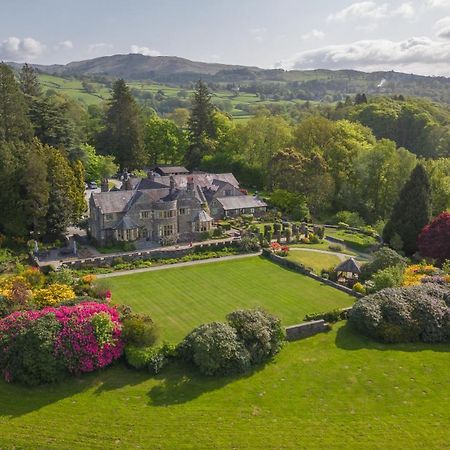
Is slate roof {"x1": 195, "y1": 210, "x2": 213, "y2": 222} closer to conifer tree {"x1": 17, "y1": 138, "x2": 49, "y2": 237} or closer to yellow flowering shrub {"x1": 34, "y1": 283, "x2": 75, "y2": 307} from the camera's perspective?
conifer tree {"x1": 17, "y1": 138, "x2": 49, "y2": 237}

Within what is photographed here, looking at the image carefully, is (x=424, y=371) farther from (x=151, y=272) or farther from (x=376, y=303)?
(x=151, y=272)

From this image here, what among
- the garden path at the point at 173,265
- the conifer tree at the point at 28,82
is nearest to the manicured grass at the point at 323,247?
the garden path at the point at 173,265

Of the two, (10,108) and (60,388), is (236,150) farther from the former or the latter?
(60,388)

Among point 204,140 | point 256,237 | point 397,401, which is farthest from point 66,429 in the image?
point 204,140

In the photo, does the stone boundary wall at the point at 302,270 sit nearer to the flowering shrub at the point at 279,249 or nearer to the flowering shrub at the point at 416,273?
the flowering shrub at the point at 279,249

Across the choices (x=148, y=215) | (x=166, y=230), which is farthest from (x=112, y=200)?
(x=166, y=230)

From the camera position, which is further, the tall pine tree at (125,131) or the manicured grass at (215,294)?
the tall pine tree at (125,131)
